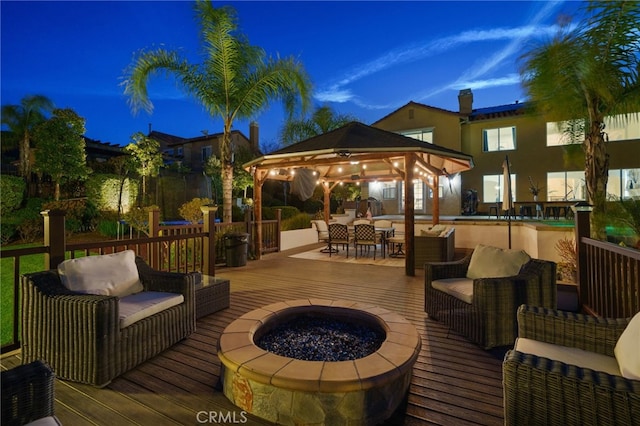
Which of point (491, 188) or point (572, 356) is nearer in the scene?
point (572, 356)

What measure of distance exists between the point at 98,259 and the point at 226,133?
21.0 feet

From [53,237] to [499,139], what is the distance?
1699 cm

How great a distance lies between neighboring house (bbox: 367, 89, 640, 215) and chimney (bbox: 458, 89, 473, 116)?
0.03 meters

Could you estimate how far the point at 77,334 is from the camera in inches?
91.8

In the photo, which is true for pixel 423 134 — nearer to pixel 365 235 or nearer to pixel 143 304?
pixel 365 235

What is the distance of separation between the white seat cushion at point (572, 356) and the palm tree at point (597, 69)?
3.87 meters

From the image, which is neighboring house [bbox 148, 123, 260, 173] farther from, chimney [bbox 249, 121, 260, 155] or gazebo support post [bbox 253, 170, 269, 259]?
gazebo support post [bbox 253, 170, 269, 259]

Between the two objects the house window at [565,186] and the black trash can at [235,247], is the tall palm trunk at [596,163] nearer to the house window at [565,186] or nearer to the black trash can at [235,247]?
the black trash can at [235,247]

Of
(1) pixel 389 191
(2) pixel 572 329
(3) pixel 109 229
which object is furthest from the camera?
(1) pixel 389 191

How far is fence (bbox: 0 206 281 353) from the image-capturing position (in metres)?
2.92

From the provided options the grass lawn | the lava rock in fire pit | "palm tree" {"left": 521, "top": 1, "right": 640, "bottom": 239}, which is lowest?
the grass lawn

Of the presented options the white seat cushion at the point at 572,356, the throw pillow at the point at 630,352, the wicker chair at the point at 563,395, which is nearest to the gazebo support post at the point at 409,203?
the white seat cushion at the point at 572,356

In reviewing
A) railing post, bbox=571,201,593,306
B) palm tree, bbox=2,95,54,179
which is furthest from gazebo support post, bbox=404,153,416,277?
palm tree, bbox=2,95,54,179

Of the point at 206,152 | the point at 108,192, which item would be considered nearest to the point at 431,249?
the point at 108,192
